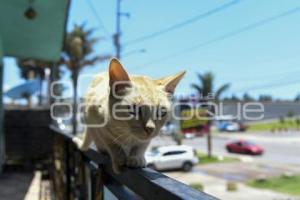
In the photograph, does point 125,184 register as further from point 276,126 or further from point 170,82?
point 276,126

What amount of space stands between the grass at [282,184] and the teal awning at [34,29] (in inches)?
596

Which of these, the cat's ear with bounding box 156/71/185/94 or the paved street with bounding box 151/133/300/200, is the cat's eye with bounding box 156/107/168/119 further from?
the paved street with bounding box 151/133/300/200

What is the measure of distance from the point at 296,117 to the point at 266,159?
28971mm

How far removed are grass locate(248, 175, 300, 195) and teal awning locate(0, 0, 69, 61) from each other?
15146mm

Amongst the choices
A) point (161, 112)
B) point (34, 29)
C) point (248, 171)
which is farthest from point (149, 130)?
point (248, 171)

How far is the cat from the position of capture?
1.84 metres

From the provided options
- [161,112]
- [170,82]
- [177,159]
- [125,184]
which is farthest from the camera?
[177,159]

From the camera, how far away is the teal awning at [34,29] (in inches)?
228

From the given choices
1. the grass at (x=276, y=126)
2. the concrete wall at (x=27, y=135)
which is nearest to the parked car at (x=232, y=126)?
the grass at (x=276, y=126)

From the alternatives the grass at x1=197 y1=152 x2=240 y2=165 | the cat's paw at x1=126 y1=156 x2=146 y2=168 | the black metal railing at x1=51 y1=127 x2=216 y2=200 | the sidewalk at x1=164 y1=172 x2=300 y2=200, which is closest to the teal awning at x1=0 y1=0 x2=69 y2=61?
the black metal railing at x1=51 y1=127 x2=216 y2=200

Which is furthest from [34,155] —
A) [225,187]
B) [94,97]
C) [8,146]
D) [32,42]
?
[225,187]

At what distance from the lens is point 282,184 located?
2239 centimetres

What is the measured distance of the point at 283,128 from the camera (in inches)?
2172

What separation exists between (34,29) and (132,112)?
4.91 meters
